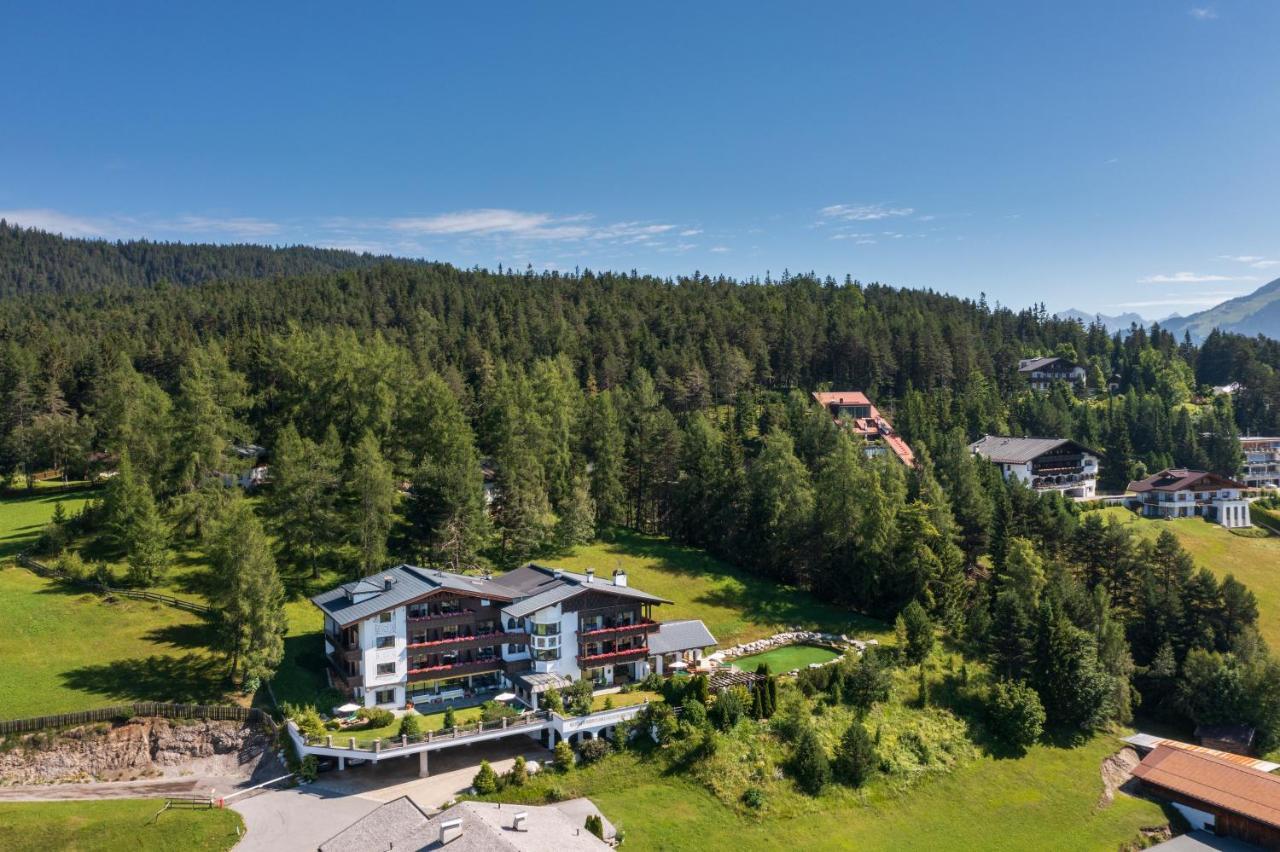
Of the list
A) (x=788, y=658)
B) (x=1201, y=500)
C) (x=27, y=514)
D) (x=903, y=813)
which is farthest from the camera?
(x=1201, y=500)

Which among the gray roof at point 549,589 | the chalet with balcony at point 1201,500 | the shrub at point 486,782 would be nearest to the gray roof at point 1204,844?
the gray roof at point 549,589

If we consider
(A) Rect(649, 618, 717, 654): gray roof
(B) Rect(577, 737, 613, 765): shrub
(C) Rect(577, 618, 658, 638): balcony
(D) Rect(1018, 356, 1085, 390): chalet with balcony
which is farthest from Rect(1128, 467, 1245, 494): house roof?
(B) Rect(577, 737, 613, 765): shrub

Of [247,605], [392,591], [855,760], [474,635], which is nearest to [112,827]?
[247,605]

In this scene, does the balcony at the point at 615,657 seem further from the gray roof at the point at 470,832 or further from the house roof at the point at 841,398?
the house roof at the point at 841,398

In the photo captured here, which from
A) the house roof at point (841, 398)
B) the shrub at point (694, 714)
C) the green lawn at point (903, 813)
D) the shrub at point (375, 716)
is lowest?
the green lawn at point (903, 813)

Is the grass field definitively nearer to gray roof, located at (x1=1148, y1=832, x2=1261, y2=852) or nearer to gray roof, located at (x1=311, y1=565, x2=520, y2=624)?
gray roof, located at (x1=1148, y1=832, x2=1261, y2=852)

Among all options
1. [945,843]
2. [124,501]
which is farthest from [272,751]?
[945,843]

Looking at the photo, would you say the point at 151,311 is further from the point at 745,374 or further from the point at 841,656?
the point at 841,656

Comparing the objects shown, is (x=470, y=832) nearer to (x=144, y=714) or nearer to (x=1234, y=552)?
(x=144, y=714)
